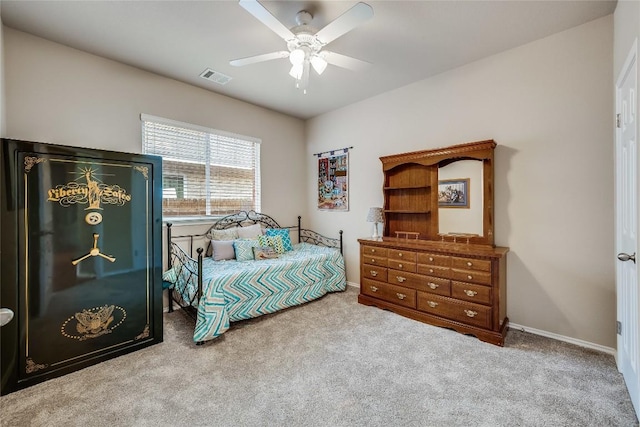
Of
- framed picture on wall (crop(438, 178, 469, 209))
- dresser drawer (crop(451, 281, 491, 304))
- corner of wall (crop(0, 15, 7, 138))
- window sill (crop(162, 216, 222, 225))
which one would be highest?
corner of wall (crop(0, 15, 7, 138))

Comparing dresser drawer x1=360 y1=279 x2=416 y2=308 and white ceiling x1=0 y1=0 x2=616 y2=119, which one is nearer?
white ceiling x1=0 y1=0 x2=616 y2=119

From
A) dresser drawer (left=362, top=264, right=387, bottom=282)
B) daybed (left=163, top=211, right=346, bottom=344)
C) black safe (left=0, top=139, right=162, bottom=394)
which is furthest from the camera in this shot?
→ dresser drawer (left=362, top=264, right=387, bottom=282)

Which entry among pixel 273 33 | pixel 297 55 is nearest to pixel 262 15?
pixel 297 55

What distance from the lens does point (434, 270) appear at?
301 cm

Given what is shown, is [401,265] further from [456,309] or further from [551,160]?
[551,160]

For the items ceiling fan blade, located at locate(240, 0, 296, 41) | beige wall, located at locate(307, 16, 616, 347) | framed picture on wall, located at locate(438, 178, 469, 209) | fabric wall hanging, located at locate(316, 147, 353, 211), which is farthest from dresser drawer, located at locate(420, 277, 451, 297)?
ceiling fan blade, located at locate(240, 0, 296, 41)

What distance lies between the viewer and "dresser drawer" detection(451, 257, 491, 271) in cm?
267

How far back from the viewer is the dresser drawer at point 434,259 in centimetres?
292

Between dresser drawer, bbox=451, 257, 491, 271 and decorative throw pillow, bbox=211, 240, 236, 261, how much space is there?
2.64m

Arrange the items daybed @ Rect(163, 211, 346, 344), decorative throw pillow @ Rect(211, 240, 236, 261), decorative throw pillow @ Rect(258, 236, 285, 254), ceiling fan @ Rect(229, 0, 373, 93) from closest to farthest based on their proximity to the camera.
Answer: ceiling fan @ Rect(229, 0, 373, 93), daybed @ Rect(163, 211, 346, 344), decorative throw pillow @ Rect(211, 240, 236, 261), decorative throw pillow @ Rect(258, 236, 285, 254)

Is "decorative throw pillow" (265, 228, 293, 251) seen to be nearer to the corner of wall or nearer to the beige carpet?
the beige carpet

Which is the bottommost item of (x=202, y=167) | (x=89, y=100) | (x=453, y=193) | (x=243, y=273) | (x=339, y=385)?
(x=339, y=385)

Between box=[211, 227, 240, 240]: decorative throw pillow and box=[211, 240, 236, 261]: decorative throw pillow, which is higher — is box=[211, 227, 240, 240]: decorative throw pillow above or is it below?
above

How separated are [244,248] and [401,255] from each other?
1978mm
